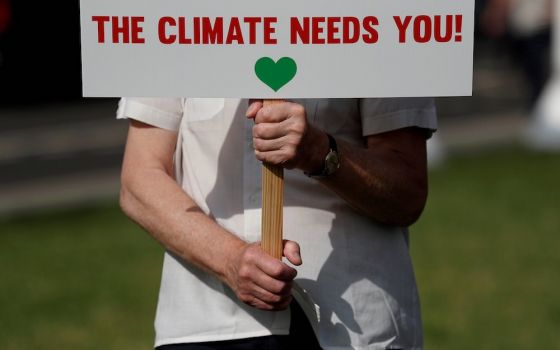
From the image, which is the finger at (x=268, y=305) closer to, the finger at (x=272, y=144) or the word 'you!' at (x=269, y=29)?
the finger at (x=272, y=144)

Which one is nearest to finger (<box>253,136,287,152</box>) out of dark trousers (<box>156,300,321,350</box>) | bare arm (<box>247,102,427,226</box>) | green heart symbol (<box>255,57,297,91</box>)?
bare arm (<box>247,102,427,226</box>)

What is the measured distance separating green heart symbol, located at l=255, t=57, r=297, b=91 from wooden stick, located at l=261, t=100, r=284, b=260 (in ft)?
0.18

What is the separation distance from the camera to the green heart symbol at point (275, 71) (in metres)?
2.60

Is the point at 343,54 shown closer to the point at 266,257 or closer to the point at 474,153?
the point at 266,257

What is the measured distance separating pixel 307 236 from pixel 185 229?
27 cm

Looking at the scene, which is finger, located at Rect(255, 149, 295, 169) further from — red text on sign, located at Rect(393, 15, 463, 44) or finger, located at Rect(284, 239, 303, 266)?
red text on sign, located at Rect(393, 15, 463, 44)

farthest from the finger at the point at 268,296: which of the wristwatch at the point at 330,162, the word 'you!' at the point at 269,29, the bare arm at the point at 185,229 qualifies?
the word 'you!' at the point at 269,29

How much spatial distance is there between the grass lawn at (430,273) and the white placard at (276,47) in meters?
3.57

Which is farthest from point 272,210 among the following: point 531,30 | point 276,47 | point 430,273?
point 531,30

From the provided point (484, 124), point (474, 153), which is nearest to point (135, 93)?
point (474, 153)

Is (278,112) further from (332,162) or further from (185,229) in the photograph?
(185,229)

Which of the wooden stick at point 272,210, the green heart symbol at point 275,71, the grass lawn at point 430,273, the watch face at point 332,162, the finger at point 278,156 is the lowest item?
the grass lawn at point 430,273

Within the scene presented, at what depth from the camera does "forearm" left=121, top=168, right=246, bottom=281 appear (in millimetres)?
2785

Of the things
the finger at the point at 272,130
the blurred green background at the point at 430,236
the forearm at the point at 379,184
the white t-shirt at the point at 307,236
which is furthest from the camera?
the blurred green background at the point at 430,236
